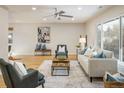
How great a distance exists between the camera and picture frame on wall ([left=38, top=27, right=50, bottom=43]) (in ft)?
42.5

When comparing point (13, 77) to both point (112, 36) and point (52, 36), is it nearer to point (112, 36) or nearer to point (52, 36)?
point (112, 36)

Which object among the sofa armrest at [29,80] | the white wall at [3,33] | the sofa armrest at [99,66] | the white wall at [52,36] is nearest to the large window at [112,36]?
the sofa armrest at [99,66]

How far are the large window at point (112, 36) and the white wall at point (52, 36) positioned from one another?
5157 mm

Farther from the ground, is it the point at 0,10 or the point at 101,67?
the point at 0,10

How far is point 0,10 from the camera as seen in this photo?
5.84m

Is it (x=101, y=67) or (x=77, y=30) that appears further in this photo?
(x=77, y=30)

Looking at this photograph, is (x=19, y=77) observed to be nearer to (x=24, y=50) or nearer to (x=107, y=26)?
(x=107, y=26)

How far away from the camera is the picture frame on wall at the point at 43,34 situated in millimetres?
12961

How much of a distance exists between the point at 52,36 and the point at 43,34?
67cm

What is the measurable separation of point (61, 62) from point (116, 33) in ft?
7.45

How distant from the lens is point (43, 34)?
1297 centimetres

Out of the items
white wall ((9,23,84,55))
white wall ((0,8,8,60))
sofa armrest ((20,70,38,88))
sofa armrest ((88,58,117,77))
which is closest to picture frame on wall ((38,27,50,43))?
white wall ((9,23,84,55))
